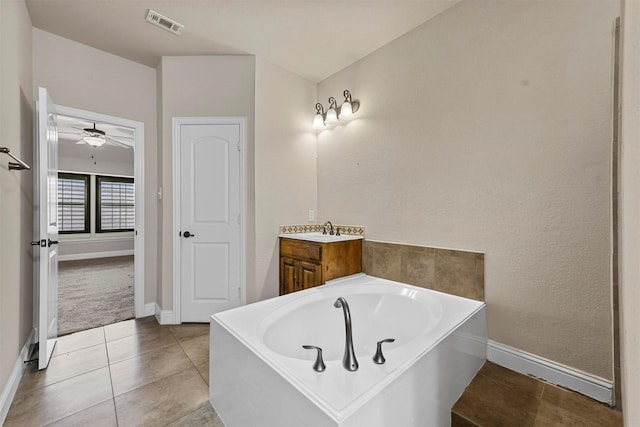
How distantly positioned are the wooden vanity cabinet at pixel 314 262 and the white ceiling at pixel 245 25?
6.03ft

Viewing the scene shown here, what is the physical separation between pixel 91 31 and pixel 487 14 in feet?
10.5

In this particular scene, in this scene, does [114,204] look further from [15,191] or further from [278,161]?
[278,161]

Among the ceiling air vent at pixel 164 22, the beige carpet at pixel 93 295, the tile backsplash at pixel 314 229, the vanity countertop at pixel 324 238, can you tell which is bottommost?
the beige carpet at pixel 93 295

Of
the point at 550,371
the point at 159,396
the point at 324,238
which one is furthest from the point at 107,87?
the point at 550,371

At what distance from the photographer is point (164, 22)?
7.31 ft

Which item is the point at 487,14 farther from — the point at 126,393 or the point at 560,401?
the point at 126,393

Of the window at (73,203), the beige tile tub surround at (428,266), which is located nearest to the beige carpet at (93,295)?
the window at (73,203)

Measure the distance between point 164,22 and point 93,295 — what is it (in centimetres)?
337

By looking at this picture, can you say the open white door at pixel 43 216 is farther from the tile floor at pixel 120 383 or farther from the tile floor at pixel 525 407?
the tile floor at pixel 525 407

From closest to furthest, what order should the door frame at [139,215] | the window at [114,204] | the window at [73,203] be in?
the door frame at [139,215], the window at [73,203], the window at [114,204]

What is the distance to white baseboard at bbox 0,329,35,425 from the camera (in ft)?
4.82

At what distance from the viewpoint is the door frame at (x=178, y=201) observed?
107 inches

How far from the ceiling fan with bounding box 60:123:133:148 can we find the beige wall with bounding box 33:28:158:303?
164 cm

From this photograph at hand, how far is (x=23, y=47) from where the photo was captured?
198 cm
